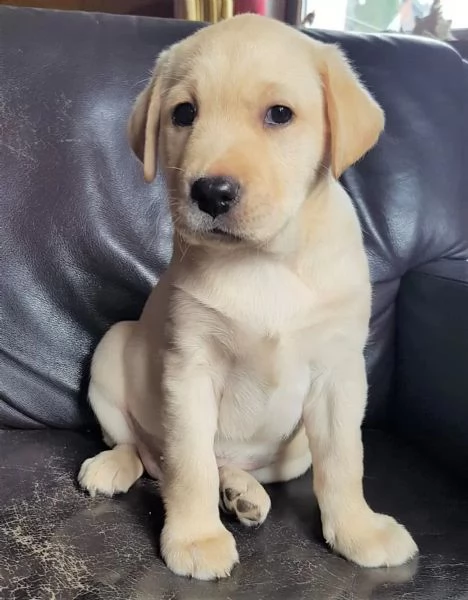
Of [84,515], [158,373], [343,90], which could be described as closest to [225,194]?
[343,90]

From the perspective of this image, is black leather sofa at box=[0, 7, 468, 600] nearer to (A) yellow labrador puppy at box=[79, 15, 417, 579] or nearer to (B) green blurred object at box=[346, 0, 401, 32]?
(A) yellow labrador puppy at box=[79, 15, 417, 579]

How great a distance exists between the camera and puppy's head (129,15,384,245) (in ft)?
3.56

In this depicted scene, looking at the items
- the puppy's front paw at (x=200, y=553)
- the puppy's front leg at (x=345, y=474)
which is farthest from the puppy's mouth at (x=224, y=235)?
the puppy's front paw at (x=200, y=553)

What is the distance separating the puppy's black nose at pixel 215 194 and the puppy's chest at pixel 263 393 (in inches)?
10.9

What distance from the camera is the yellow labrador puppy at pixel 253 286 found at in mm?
1137

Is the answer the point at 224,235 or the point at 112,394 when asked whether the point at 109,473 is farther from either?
the point at 224,235

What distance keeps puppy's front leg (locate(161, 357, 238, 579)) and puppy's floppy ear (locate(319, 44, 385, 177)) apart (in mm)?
415

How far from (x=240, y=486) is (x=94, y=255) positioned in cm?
63

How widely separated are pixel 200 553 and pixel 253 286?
43cm

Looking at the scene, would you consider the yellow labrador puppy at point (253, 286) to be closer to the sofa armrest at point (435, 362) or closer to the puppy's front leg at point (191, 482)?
the puppy's front leg at point (191, 482)

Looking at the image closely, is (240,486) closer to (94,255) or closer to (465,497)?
(465,497)

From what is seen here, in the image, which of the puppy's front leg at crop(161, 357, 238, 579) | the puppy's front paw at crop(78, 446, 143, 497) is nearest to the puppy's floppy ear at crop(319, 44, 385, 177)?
the puppy's front leg at crop(161, 357, 238, 579)

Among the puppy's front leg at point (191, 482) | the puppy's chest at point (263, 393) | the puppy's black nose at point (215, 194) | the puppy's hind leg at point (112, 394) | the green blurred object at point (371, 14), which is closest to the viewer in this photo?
the puppy's black nose at point (215, 194)

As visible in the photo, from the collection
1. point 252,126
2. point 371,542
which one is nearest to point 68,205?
point 252,126
